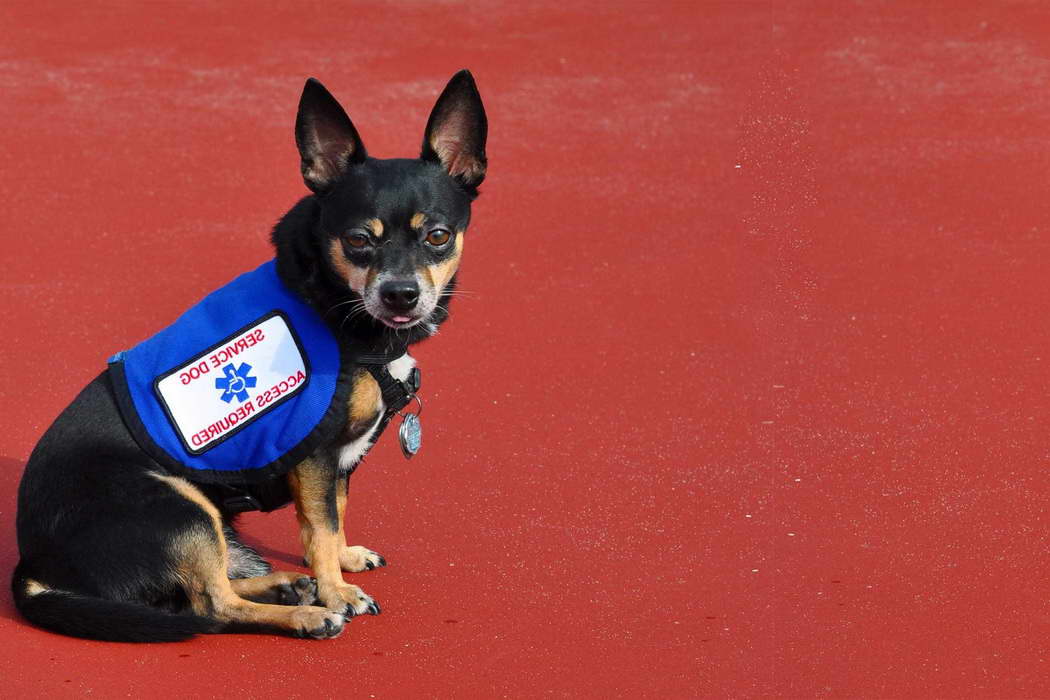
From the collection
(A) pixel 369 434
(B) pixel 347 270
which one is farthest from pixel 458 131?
(A) pixel 369 434

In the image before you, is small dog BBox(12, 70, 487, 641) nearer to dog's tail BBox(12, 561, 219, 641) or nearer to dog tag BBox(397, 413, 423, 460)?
dog's tail BBox(12, 561, 219, 641)

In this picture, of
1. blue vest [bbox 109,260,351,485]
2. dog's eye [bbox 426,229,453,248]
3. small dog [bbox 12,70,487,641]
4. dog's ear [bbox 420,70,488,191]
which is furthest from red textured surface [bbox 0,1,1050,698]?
dog's ear [bbox 420,70,488,191]

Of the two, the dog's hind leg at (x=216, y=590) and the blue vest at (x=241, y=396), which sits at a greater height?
the blue vest at (x=241, y=396)

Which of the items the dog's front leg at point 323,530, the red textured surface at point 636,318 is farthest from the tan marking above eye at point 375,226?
the red textured surface at point 636,318

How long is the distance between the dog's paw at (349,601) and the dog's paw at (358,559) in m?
0.27

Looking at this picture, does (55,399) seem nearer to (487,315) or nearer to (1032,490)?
(487,315)

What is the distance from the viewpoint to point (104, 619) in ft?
13.1

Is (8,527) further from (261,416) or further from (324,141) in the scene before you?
(324,141)

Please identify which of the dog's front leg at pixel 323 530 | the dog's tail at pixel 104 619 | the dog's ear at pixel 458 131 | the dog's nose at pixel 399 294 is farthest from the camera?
the dog's ear at pixel 458 131

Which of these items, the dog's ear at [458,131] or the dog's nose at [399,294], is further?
the dog's ear at [458,131]

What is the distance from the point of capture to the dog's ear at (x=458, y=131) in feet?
14.4

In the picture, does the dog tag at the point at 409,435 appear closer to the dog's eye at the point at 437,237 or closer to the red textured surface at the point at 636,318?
the red textured surface at the point at 636,318

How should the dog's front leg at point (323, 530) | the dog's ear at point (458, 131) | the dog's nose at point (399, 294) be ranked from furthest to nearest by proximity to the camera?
the dog's ear at point (458, 131)
the dog's front leg at point (323, 530)
the dog's nose at point (399, 294)

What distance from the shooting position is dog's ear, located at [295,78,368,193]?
4336 mm
